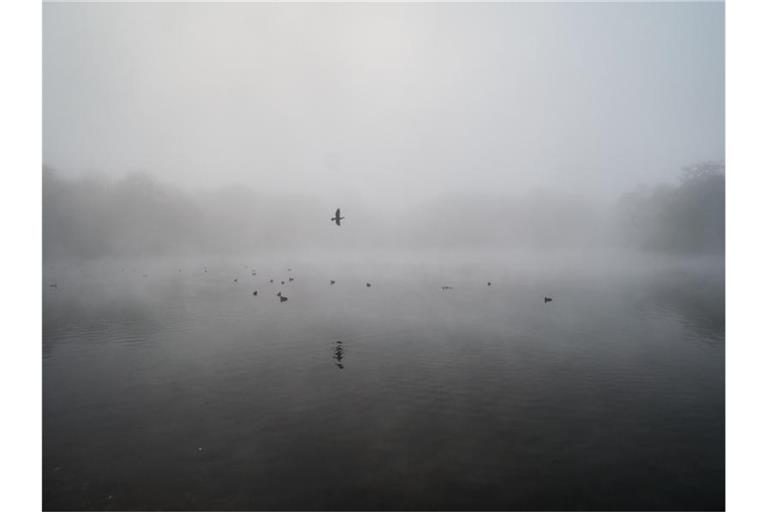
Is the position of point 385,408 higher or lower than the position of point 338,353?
lower

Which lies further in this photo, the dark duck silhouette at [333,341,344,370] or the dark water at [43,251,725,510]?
the dark duck silhouette at [333,341,344,370]

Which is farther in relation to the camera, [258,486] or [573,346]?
[573,346]

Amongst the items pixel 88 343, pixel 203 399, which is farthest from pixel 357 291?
pixel 203 399

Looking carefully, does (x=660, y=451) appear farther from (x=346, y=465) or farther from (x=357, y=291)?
(x=357, y=291)

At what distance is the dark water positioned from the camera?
22094 millimetres

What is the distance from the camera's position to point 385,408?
3173 centimetres

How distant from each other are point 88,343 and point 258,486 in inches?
1670

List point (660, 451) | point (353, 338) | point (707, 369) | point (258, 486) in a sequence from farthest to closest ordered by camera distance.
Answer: point (353, 338) → point (707, 369) → point (660, 451) → point (258, 486)

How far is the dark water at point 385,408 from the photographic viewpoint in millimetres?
22094

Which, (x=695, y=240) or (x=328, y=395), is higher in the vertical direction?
(x=695, y=240)

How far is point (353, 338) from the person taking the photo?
52.3 metres

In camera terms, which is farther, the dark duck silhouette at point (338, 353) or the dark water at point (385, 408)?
the dark duck silhouette at point (338, 353)

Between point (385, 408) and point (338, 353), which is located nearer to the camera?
point (385, 408)

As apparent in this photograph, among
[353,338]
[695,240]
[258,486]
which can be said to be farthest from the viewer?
[695,240]
